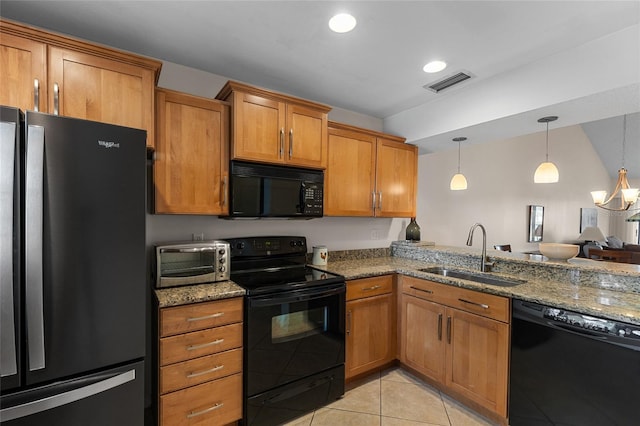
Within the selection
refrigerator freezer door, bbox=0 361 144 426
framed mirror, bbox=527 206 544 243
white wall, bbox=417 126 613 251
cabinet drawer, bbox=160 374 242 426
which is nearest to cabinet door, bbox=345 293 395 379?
cabinet drawer, bbox=160 374 242 426

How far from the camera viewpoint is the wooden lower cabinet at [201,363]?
1.66 meters

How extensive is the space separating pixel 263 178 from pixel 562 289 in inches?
87.6

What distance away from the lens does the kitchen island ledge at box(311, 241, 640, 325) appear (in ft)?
5.43

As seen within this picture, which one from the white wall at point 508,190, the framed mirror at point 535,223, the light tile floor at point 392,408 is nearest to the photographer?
the light tile floor at point 392,408

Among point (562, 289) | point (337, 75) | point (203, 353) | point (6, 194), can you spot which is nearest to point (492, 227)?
point (562, 289)

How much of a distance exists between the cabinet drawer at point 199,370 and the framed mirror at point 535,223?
673cm

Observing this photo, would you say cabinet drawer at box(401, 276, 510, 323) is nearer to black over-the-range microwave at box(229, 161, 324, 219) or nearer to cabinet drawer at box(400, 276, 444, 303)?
cabinet drawer at box(400, 276, 444, 303)

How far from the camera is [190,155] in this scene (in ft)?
6.81

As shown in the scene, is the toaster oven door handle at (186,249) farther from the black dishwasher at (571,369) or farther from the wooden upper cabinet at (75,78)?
the black dishwasher at (571,369)

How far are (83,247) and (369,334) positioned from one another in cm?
208

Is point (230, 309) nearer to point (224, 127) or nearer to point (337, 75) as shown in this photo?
point (224, 127)

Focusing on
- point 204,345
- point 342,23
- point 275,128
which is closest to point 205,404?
point 204,345

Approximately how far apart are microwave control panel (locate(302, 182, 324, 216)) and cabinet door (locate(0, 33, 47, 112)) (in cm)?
169

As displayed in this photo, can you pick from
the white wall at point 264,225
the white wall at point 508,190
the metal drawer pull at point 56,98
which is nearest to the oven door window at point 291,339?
the white wall at point 264,225
